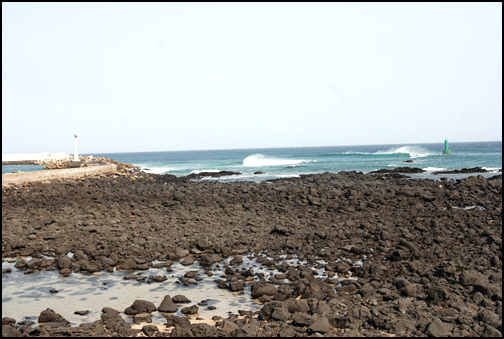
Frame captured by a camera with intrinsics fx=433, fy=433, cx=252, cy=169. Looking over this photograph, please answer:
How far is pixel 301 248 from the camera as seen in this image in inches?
380

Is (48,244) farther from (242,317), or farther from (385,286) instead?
(385,286)

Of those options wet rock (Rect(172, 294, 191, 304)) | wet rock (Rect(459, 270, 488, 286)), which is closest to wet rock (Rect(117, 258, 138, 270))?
wet rock (Rect(172, 294, 191, 304))

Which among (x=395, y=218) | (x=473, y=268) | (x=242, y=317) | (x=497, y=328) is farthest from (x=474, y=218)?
(x=242, y=317)

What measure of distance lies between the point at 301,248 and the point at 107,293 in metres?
4.32

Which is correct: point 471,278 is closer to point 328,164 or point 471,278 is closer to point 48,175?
point 48,175

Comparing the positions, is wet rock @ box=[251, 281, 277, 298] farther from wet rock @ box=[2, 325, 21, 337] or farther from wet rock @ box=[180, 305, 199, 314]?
wet rock @ box=[2, 325, 21, 337]

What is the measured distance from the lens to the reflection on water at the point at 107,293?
6.28 metres

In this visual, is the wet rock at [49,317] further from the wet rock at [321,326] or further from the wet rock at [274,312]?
the wet rock at [321,326]

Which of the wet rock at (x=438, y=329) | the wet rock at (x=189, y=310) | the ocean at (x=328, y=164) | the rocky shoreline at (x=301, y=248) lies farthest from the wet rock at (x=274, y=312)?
the ocean at (x=328, y=164)

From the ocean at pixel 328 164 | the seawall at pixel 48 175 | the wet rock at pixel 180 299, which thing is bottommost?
the ocean at pixel 328 164

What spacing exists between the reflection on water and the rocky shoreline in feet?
0.81

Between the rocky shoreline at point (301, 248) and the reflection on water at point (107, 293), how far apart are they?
0.25 m

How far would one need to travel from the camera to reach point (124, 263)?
854 cm

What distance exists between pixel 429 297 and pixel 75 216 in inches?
415
